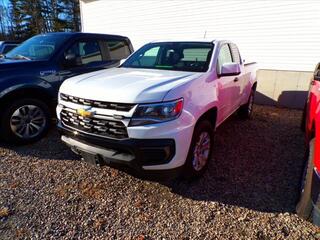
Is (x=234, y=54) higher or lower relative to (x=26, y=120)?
higher

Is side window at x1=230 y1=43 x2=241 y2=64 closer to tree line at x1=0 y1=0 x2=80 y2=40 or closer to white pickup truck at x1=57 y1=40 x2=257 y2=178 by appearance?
white pickup truck at x1=57 y1=40 x2=257 y2=178

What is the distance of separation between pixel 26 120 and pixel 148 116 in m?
2.85

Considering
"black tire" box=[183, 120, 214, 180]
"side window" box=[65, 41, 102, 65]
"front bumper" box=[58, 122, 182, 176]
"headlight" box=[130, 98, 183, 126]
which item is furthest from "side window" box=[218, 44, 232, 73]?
"side window" box=[65, 41, 102, 65]

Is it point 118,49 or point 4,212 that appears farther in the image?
point 118,49

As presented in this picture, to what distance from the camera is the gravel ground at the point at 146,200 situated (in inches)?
104

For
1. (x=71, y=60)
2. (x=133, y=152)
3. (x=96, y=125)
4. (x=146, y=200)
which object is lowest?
(x=146, y=200)

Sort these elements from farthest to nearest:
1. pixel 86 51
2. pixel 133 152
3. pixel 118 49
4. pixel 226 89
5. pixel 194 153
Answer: pixel 118 49 < pixel 86 51 < pixel 226 89 < pixel 194 153 < pixel 133 152

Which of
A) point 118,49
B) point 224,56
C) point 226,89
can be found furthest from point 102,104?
point 118,49

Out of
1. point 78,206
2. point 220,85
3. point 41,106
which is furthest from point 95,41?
point 78,206

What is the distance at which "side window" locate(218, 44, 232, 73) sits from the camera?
4084mm

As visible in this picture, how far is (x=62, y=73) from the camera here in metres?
4.93

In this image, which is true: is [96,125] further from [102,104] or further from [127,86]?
[127,86]

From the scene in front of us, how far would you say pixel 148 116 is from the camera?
274cm

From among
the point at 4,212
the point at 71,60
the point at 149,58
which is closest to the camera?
the point at 4,212
